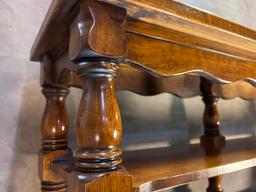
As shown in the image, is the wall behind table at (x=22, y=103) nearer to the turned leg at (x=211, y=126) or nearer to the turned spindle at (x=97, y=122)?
the turned leg at (x=211, y=126)

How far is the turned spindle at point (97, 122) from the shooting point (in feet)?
1.09

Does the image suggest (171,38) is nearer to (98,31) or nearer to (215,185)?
(98,31)

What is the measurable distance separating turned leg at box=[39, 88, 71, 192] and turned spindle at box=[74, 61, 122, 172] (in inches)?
9.3

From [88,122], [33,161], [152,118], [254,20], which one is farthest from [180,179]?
[254,20]

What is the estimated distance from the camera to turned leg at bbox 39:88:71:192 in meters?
0.56

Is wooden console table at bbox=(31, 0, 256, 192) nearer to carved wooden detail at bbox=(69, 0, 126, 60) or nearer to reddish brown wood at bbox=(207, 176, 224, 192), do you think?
carved wooden detail at bbox=(69, 0, 126, 60)

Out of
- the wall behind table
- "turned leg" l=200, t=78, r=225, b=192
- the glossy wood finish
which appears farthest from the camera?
"turned leg" l=200, t=78, r=225, b=192

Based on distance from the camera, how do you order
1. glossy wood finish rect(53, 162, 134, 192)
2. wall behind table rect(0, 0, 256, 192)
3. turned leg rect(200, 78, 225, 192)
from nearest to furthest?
glossy wood finish rect(53, 162, 134, 192) → wall behind table rect(0, 0, 256, 192) → turned leg rect(200, 78, 225, 192)

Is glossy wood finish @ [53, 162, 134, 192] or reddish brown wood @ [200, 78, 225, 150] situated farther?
reddish brown wood @ [200, 78, 225, 150]

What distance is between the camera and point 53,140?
58 cm

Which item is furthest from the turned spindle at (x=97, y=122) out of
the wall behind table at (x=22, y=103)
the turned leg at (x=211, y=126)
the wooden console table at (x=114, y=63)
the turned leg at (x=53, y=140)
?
the turned leg at (x=211, y=126)

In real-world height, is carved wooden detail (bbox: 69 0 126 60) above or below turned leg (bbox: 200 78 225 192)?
above

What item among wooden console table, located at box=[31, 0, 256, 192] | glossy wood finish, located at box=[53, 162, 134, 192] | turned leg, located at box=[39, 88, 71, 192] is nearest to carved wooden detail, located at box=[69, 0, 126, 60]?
wooden console table, located at box=[31, 0, 256, 192]

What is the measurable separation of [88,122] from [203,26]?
23 centimetres
